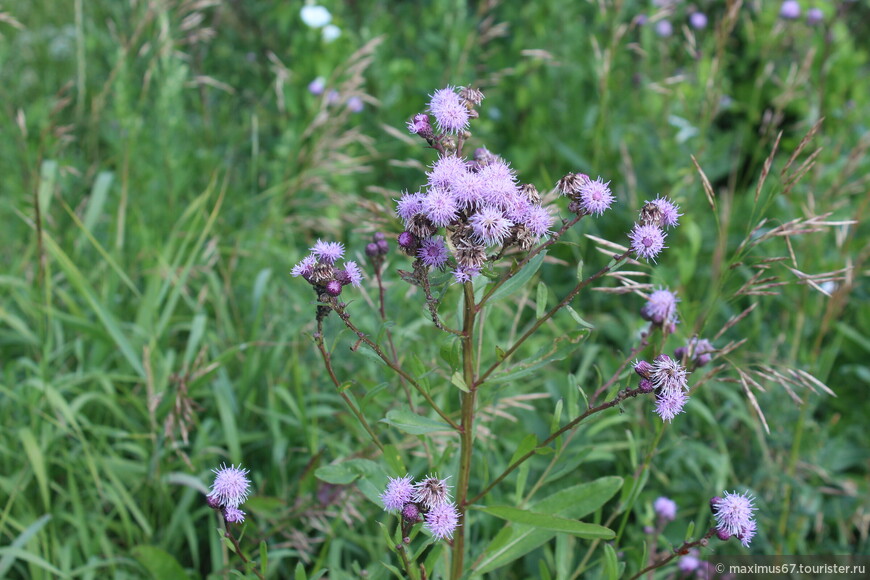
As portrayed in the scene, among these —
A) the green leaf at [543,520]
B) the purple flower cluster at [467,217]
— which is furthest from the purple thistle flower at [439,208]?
the green leaf at [543,520]

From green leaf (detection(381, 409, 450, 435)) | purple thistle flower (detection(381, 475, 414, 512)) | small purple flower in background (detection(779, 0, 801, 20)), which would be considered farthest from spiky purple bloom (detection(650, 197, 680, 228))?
small purple flower in background (detection(779, 0, 801, 20))

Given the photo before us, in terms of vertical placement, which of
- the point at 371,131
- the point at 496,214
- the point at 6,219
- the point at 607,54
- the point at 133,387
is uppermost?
the point at 371,131

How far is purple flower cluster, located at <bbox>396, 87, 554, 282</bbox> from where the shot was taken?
1213 mm

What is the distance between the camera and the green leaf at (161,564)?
1890 millimetres

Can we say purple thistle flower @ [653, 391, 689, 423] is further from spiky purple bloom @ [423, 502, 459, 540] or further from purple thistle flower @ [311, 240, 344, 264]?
purple thistle flower @ [311, 240, 344, 264]

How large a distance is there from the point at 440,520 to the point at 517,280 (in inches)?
17.1

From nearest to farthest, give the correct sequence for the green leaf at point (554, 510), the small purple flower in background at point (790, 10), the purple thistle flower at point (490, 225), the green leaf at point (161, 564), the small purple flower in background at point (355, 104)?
1. the purple thistle flower at point (490, 225)
2. the green leaf at point (554, 510)
3. the green leaf at point (161, 564)
4. the small purple flower in background at point (355, 104)
5. the small purple flower in background at point (790, 10)

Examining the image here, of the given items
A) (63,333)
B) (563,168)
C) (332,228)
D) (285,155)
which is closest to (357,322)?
(332,228)

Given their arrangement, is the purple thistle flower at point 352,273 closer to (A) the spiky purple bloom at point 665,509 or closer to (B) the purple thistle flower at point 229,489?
(B) the purple thistle flower at point 229,489

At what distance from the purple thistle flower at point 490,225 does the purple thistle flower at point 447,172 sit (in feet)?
0.24

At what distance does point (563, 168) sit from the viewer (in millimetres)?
3584

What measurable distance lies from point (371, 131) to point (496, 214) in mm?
2863

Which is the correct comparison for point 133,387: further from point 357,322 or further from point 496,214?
point 496,214

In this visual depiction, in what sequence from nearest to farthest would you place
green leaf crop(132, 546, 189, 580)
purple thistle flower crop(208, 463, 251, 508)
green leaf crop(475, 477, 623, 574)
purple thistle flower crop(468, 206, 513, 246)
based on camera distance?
purple thistle flower crop(468, 206, 513, 246)
purple thistle flower crop(208, 463, 251, 508)
green leaf crop(475, 477, 623, 574)
green leaf crop(132, 546, 189, 580)
